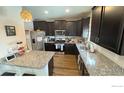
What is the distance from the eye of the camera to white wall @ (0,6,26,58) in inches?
65.7

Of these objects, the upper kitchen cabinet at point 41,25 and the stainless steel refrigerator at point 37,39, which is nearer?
the stainless steel refrigerator at point 37,39

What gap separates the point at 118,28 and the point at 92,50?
1.43 meters

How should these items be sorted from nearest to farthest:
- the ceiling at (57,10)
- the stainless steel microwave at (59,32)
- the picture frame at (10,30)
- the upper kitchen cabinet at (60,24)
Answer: the picture frame at (10,30)
the ceiling at (57,10)
the upper kitchen cabinet at (60,24)
the stainless steel microwave at (59,32)

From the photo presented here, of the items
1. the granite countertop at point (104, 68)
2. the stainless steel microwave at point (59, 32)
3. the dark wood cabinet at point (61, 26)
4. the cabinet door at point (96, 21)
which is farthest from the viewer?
the stainless steel microwave at point (59, 32)

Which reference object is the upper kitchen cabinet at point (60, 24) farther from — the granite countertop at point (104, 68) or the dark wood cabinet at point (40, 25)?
the granite countertop at point (104, 68)

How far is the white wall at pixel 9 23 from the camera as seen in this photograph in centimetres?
167

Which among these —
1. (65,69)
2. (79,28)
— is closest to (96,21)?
(65,69)

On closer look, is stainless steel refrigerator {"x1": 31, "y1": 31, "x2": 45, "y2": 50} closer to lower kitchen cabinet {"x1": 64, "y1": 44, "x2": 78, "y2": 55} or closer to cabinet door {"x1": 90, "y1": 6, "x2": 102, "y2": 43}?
lower kitchen cabinet {"x1": 64, "y1": 44, "x2": 78, "y2": 55}

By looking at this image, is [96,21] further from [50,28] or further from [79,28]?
[50,28]

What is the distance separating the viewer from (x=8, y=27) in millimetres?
1792

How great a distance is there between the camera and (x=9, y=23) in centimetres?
185

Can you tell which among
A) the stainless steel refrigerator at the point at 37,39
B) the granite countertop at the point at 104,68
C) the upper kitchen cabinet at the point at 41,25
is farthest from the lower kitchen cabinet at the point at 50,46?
the granite countertop at the point at 104,68

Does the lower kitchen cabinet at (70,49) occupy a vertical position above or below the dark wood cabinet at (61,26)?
below
